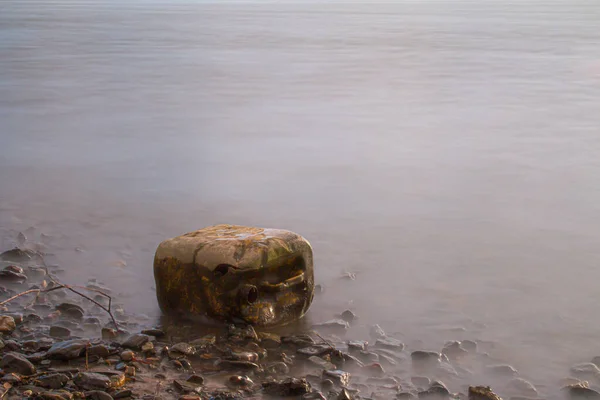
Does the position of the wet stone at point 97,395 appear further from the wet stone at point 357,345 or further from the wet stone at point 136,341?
the wet stone at point 357,345

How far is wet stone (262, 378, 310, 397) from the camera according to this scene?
316 cm

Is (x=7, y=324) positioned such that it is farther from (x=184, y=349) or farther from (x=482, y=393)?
(x=482, y=393)

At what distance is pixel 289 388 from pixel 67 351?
100 centimetres

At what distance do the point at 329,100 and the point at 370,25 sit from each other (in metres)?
14.0

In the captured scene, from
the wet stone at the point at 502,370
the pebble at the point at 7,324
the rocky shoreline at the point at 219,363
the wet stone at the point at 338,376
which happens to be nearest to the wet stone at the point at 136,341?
the rocky shoreline at the point at 219,363

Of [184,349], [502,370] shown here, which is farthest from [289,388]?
[502,370]

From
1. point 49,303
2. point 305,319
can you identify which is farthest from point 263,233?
point 49,303

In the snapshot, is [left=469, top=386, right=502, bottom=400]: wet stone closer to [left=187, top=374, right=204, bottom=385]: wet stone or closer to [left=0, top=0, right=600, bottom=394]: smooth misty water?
[left=0, top=0, right=600, bottom=394]: smooth misty water

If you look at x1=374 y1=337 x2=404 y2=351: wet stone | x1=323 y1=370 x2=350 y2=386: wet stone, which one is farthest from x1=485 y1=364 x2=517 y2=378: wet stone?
x1=323 y1=370 x2=350 y2=386: wet stone

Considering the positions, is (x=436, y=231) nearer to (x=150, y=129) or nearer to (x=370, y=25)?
(x=150, y=129)

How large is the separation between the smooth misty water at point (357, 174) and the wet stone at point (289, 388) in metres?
0.80

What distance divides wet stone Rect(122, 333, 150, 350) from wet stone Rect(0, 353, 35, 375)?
434mm

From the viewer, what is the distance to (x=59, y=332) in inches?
145

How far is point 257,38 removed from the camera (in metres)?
19.6
